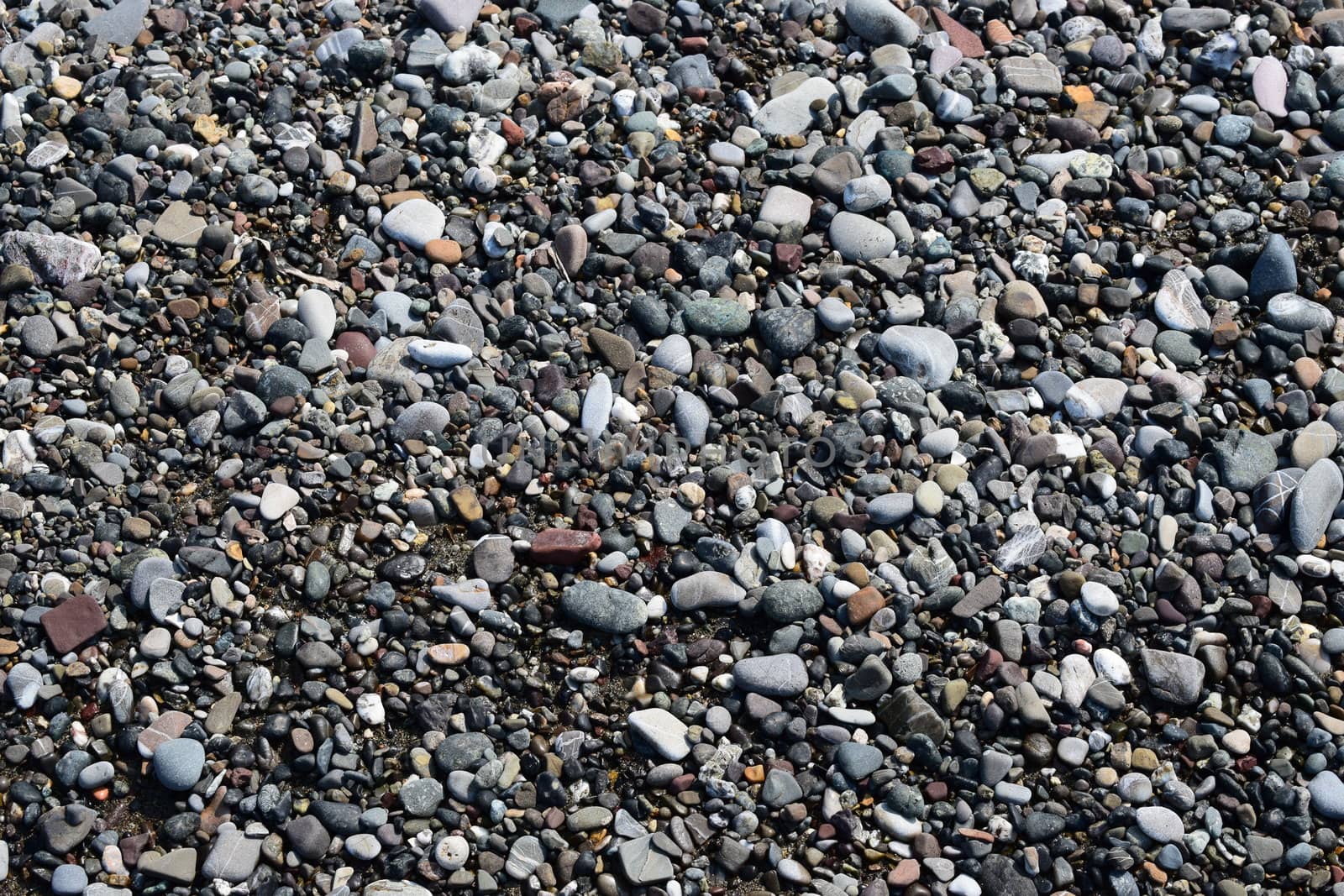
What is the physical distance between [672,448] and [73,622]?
64.4 inches

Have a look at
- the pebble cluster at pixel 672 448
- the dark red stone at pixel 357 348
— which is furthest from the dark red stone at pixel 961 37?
the dark red stone at pixel 357 348

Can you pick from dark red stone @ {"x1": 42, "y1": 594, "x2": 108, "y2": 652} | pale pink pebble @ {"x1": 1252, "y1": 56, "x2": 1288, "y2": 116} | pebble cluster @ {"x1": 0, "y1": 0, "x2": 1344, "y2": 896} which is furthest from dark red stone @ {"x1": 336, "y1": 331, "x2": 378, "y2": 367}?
pale pink pebble @ {"x1": 1252, "y1": 56, "x2": 1288, "y2": 116}

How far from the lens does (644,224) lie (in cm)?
382

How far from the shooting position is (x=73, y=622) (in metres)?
3.06

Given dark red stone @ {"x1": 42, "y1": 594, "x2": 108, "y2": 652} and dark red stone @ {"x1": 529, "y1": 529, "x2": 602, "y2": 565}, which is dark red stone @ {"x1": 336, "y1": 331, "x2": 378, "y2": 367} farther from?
dark red stone @ {"x1": 42, "y1": 594, "x2": 108, "y2": 652}

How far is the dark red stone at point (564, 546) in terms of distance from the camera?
3174mm

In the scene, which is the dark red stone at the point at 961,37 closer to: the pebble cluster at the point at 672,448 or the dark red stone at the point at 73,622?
the pebble cluster at the point at 672,448

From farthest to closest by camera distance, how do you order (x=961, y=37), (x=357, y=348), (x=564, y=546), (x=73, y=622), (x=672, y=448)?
(x=961, y=37) → (x=357, y=348) → (x=672, y=448) → (x=564, y=546) → (x=73, y=622)

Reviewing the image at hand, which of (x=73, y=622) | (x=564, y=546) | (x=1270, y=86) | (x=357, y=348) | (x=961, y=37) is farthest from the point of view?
(x=961, y=37)

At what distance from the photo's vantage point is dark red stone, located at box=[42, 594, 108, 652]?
10.00ft

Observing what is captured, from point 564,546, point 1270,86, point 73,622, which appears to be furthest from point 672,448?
point 1270,86

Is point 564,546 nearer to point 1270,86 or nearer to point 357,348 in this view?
point 357,348

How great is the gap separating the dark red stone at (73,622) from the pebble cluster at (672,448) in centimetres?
1

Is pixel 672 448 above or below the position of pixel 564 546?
above
